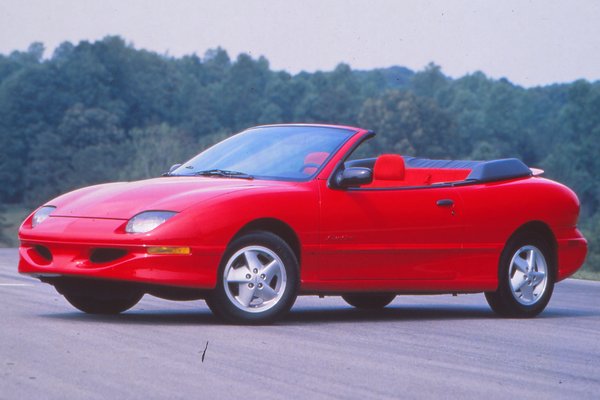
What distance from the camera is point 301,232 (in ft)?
35.7

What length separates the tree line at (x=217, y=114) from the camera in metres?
108

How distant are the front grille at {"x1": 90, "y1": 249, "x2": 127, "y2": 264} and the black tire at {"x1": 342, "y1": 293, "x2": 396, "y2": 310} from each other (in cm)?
316

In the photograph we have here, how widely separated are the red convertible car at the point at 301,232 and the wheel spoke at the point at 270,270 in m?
0.02

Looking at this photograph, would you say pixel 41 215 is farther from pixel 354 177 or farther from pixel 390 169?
pixel 390 169

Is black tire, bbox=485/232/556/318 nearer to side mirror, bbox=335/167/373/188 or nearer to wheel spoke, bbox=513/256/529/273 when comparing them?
wheel spoke, bbox=513/256/529/273

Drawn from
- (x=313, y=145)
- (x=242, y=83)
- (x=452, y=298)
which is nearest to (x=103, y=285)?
(x=313, y=145)

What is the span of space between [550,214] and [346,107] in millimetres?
133121

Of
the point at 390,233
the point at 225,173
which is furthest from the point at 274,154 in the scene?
the point at 390,233

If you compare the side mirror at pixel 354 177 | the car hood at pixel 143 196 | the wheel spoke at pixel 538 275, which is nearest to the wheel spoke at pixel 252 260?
the car hood at pixel 143 196

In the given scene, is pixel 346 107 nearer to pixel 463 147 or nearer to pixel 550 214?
pixel 463 147

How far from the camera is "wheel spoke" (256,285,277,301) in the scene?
10586 mm

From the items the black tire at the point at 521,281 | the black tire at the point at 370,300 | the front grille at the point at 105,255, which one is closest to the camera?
the front grille at the point at 105,255

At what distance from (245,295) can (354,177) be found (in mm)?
1277

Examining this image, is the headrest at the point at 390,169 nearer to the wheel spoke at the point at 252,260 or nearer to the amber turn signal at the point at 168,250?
the wheel spoke at the point at 252,260
